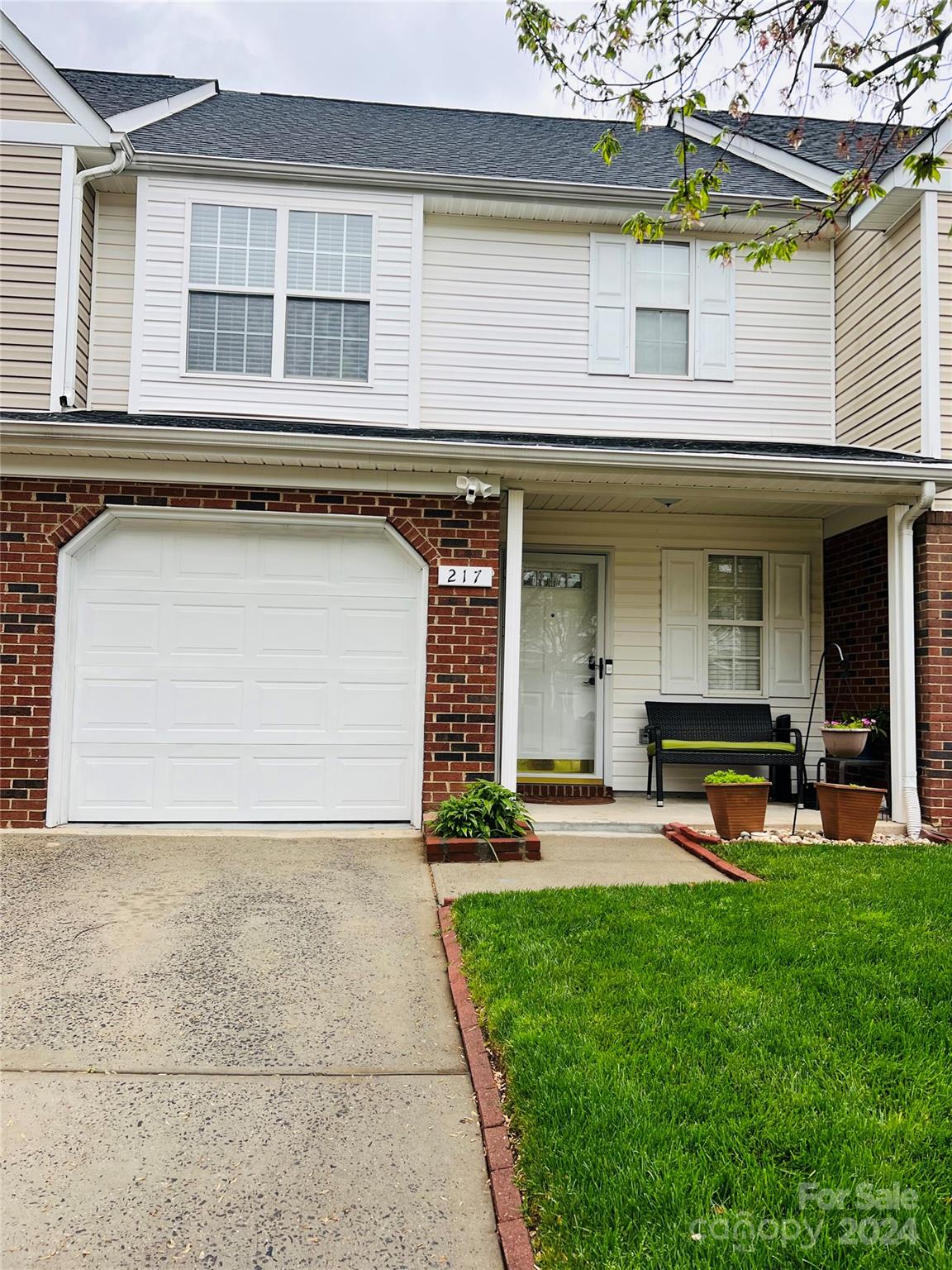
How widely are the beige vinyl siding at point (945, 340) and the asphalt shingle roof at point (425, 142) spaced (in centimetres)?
176

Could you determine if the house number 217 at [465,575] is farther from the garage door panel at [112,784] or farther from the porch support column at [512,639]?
the garage door panel at [112,784]

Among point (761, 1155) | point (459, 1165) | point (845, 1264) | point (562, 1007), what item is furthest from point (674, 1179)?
point (562, 1007)

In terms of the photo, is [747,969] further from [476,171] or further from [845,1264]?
[476,171]

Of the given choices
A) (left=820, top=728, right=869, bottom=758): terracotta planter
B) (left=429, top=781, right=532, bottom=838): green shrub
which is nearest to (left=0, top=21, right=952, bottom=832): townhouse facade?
(left=429, top=781, right=532, bottom=838): green shrub

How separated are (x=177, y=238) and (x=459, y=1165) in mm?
7464

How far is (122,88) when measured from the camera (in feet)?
29.1

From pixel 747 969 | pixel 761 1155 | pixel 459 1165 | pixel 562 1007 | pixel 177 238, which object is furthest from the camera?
pixel 177 238

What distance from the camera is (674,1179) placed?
2066 millimetres

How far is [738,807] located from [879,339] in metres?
4.38

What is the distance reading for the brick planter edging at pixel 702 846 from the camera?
514 centimetres

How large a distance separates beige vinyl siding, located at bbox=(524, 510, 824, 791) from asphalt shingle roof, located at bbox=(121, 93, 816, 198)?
308cm

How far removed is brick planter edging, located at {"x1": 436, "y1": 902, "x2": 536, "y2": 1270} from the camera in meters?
1.99

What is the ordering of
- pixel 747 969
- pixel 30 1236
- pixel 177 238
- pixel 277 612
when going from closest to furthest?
1. pixel 30 1236
2. pixel 747 969
3. pixel 277 612
4. pixel 177 238

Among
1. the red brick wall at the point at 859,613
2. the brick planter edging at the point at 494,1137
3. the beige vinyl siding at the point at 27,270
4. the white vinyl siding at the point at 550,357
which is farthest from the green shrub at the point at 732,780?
the beige vinyl siding at the point at 27,270
